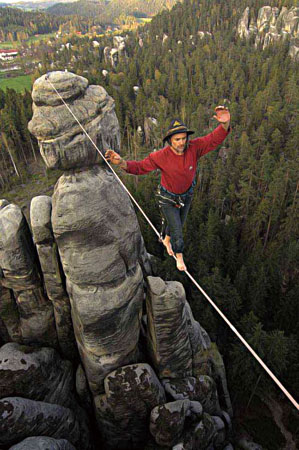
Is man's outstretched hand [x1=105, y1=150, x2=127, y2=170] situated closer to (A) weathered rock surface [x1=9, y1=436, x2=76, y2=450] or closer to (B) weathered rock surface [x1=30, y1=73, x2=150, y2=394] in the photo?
(B) weathered rock surface [x1=30, y1=73, x2=150, y2=394]

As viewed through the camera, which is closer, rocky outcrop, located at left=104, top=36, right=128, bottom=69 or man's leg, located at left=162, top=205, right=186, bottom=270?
man's leg, located at left=162, top=205, right=186, bottom=270

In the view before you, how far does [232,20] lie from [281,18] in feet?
63.7

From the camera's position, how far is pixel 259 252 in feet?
98.5

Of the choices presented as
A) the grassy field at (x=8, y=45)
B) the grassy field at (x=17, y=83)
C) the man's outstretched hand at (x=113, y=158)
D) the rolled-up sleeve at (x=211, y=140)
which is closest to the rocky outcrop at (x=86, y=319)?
the man's outstretched hand at (x=113, y=158)

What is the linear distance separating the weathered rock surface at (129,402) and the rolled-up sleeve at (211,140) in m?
11.0

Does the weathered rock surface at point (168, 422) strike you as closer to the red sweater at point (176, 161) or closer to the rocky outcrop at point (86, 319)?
the rocky outcrop at point (86, 319)

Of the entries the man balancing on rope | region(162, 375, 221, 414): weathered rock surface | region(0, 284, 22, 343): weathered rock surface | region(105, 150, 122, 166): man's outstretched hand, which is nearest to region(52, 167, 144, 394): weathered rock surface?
region(162, 375, 221, 414): weathered rock surface

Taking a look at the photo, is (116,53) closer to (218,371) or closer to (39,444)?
(218,371)

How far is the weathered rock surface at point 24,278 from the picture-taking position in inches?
533

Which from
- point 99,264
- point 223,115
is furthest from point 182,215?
point 99,264

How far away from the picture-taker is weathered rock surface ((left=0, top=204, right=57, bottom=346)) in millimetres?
13547

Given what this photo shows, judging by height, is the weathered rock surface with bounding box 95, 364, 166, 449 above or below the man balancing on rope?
below

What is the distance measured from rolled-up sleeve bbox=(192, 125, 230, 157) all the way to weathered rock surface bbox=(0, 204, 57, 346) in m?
9.86

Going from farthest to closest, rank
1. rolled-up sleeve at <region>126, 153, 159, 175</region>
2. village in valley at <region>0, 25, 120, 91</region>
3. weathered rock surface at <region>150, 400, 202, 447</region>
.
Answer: village in valley at <region>0, 25, 120, 91</region>
weathered rock surface at <region>150, 400, 202, 447</region>
rolled-up sleeve at <region>126, 153, 159, 175</region>
